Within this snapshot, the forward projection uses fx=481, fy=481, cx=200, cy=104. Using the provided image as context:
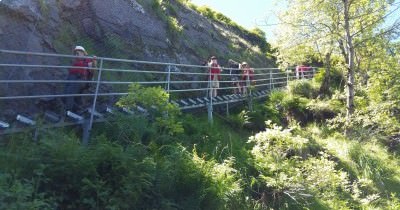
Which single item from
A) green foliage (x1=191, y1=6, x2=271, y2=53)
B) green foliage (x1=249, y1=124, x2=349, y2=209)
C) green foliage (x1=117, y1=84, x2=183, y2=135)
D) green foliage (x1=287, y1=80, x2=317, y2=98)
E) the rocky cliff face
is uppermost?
green foliage (x1=191, y1=6, x2=271, y2=53)

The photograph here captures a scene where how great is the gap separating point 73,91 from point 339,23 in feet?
32.5

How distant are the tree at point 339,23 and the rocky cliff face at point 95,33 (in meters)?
3.63

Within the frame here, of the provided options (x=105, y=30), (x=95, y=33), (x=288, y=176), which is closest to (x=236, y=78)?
(x=105, y=30)

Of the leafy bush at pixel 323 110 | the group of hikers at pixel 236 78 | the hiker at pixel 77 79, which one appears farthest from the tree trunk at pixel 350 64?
the hiker at pixel 77 79

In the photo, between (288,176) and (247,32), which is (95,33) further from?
(247,32)

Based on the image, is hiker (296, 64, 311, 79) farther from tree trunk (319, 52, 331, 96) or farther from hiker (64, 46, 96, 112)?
hiker (64, 46, 96, 112)

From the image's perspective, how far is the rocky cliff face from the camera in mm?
9875

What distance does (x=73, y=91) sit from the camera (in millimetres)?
9164

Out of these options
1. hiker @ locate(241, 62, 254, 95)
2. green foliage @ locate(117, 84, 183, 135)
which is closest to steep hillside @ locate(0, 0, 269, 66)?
hiker @ locate(241, 62, 254, 95)

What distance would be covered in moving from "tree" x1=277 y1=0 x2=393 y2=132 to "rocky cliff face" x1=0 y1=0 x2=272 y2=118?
11.9 feet

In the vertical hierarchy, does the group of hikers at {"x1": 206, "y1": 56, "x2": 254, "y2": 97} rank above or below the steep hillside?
below

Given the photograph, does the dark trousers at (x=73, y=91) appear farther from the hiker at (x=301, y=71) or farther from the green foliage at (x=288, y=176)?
the hiker at (x=301, y=71)

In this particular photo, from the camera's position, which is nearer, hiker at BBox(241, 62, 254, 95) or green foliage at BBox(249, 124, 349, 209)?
green foliage at BBox(249, 124, 349, 209)

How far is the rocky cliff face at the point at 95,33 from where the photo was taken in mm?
9875
